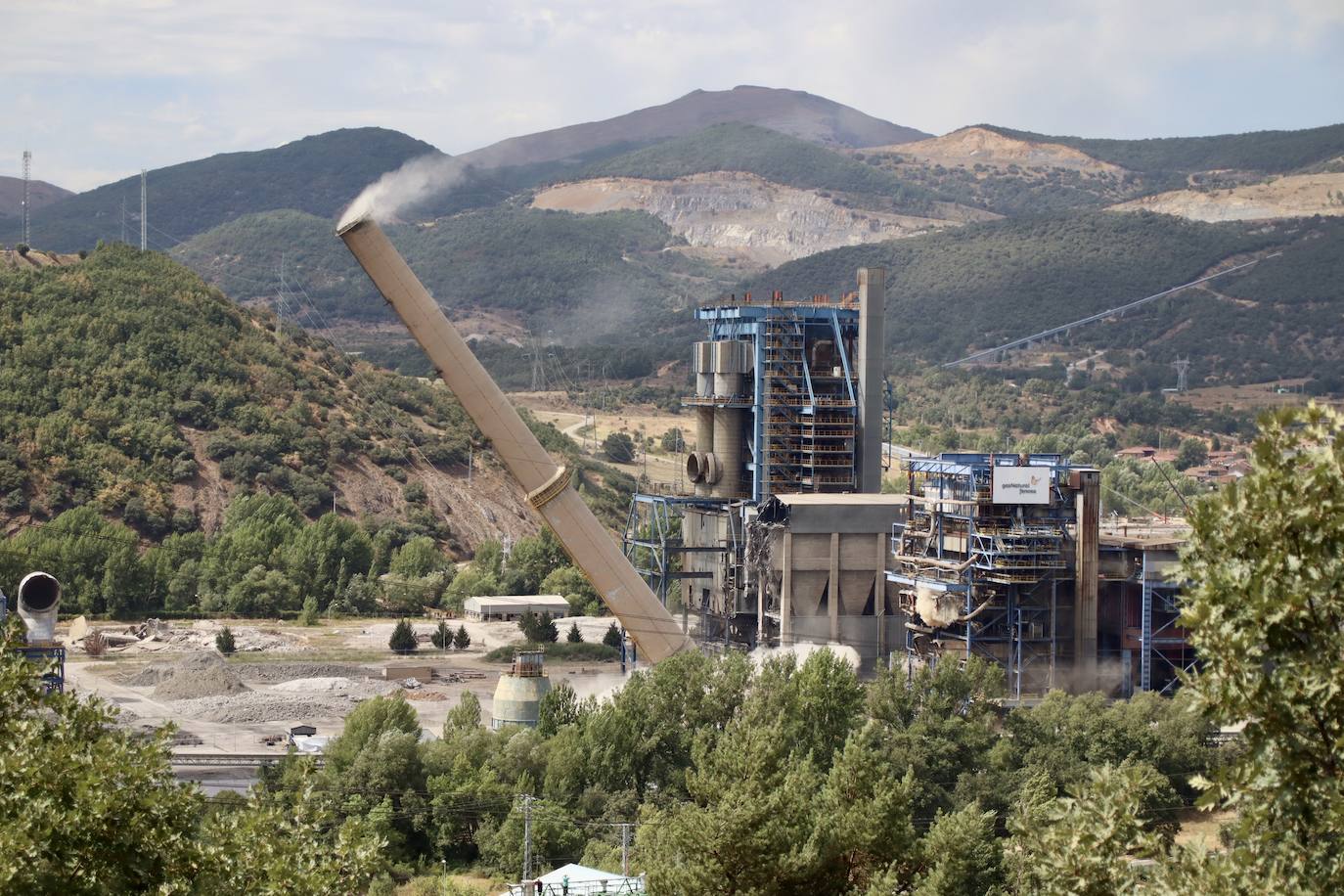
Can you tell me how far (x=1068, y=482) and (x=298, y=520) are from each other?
5261cm

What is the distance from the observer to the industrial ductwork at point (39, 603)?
156ft

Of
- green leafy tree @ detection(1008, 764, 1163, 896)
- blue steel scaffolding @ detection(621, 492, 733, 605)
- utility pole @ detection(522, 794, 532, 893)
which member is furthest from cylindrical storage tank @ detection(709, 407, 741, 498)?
green leafy tree @ detection(1008, 764, 1163, 896)

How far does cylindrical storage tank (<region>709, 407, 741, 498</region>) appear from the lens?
203 feet

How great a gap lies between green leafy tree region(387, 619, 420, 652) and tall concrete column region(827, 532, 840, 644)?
78.5 feet

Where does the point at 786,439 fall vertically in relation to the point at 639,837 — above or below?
above

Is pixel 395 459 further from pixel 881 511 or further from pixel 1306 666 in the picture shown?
pixel 1306 666

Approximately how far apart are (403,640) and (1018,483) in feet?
107

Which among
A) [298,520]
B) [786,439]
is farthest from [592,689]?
[298,520]

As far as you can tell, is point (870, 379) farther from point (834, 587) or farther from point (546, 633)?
point (546, 633)

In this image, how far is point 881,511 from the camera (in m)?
56.7

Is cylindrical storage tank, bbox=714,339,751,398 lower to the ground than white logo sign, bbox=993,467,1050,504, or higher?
higher

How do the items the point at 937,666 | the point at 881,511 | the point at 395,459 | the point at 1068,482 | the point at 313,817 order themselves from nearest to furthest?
the point at 313,817 → the point at 937,666 → the point at 1068,482 → the point at 881,511 → the point at 395,459

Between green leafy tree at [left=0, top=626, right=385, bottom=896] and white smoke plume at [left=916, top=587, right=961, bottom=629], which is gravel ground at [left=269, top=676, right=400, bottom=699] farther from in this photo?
green leafy tree at [left=0, top=626, right=385, bottom=896]

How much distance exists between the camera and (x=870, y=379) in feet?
197
